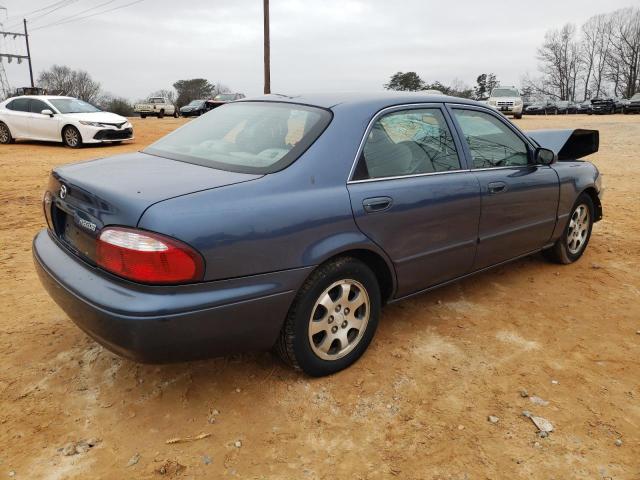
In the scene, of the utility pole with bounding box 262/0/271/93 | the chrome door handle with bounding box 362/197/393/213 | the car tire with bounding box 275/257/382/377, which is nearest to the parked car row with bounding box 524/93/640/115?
the utility pole with bounding box 262/0/271/93

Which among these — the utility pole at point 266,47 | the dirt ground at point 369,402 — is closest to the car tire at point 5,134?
the utility pole at point 266,47

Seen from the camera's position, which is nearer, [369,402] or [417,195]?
[369,402]

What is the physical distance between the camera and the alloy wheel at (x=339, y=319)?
8.71 feet

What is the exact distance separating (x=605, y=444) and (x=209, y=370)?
2023 millimetres

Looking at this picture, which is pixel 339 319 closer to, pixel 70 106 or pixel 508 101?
pixel 70 106

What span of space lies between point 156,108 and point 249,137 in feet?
120

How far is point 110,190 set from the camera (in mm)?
2301

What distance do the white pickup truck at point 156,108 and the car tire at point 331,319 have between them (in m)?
36.3

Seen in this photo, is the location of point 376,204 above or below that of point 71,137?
above

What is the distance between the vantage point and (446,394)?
104 inches

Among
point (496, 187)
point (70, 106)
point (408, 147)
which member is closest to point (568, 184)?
point (496, 187)

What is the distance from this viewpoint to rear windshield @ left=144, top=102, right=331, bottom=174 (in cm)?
264

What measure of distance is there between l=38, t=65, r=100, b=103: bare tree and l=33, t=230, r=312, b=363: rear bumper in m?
65.6

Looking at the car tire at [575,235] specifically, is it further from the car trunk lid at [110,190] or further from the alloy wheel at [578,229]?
the car trunk lid at [110,190]
